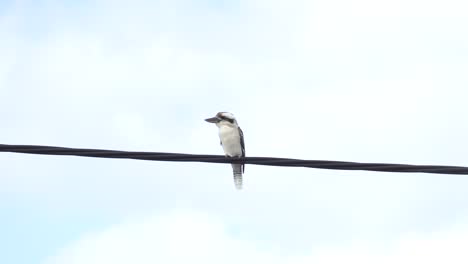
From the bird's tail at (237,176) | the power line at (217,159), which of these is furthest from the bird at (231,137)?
the power line at (217,159)

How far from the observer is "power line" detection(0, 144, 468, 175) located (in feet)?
25.3

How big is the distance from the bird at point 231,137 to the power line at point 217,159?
17.7 feet

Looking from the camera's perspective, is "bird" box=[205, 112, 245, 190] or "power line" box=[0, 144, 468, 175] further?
"bird" box=[205, 112, 245, 190]

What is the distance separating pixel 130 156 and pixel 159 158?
0.80 ft

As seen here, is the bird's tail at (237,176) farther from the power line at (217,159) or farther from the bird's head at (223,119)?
the power line at (217,159)

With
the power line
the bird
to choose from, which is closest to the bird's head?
the bird

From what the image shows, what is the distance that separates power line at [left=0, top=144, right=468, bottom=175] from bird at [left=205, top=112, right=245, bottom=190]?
5406 mm

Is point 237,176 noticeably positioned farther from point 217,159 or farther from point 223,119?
point 217,159

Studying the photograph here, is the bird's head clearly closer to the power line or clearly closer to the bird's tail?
the bird's tail

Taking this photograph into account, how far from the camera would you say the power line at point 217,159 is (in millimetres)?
7699

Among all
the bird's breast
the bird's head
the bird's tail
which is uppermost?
the bird's head

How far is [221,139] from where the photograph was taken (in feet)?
44.9

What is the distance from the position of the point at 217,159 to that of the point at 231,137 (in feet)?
17.9

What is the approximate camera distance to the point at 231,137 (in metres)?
13.7
